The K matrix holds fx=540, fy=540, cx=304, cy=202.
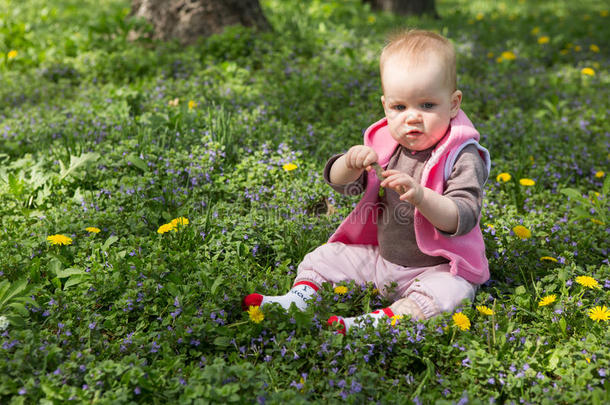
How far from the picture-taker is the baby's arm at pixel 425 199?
2.25 metres

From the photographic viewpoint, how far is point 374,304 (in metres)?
2.68

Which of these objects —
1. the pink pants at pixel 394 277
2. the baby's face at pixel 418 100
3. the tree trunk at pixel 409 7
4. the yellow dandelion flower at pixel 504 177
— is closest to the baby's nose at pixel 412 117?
the baby's face at pixel 418 100

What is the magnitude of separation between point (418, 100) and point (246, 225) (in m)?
1.19

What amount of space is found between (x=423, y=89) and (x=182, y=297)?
55.3 inches

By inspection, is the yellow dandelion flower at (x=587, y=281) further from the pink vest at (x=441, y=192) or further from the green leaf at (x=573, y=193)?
the green leaf at (x=573, y=193)

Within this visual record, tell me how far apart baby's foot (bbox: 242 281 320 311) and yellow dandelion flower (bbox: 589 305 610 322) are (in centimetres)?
125

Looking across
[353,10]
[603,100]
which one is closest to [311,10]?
[353,10]

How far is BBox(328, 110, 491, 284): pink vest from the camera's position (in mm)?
2473

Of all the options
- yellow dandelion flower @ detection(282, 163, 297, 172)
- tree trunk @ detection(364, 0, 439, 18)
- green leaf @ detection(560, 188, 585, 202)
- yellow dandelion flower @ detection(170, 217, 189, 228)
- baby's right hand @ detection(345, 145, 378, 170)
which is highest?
baby's right hand @ detection(345, 145, 378, 170)

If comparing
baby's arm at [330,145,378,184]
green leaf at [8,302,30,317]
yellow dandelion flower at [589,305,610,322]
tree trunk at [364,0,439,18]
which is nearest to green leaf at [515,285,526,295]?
yellow dandelion flower at [589,305,610,322]

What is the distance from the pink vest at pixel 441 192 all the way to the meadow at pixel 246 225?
0.18 m

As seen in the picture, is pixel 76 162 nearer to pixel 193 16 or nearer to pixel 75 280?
pixel 75 280

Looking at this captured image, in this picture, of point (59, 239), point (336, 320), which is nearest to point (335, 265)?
point (336, 320)

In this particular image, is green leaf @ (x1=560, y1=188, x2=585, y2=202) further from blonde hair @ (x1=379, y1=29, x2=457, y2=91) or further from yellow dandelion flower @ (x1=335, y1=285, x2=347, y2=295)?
yellow dandelion flower @ (x1=335, y1=285, x2=347, y2=295)
